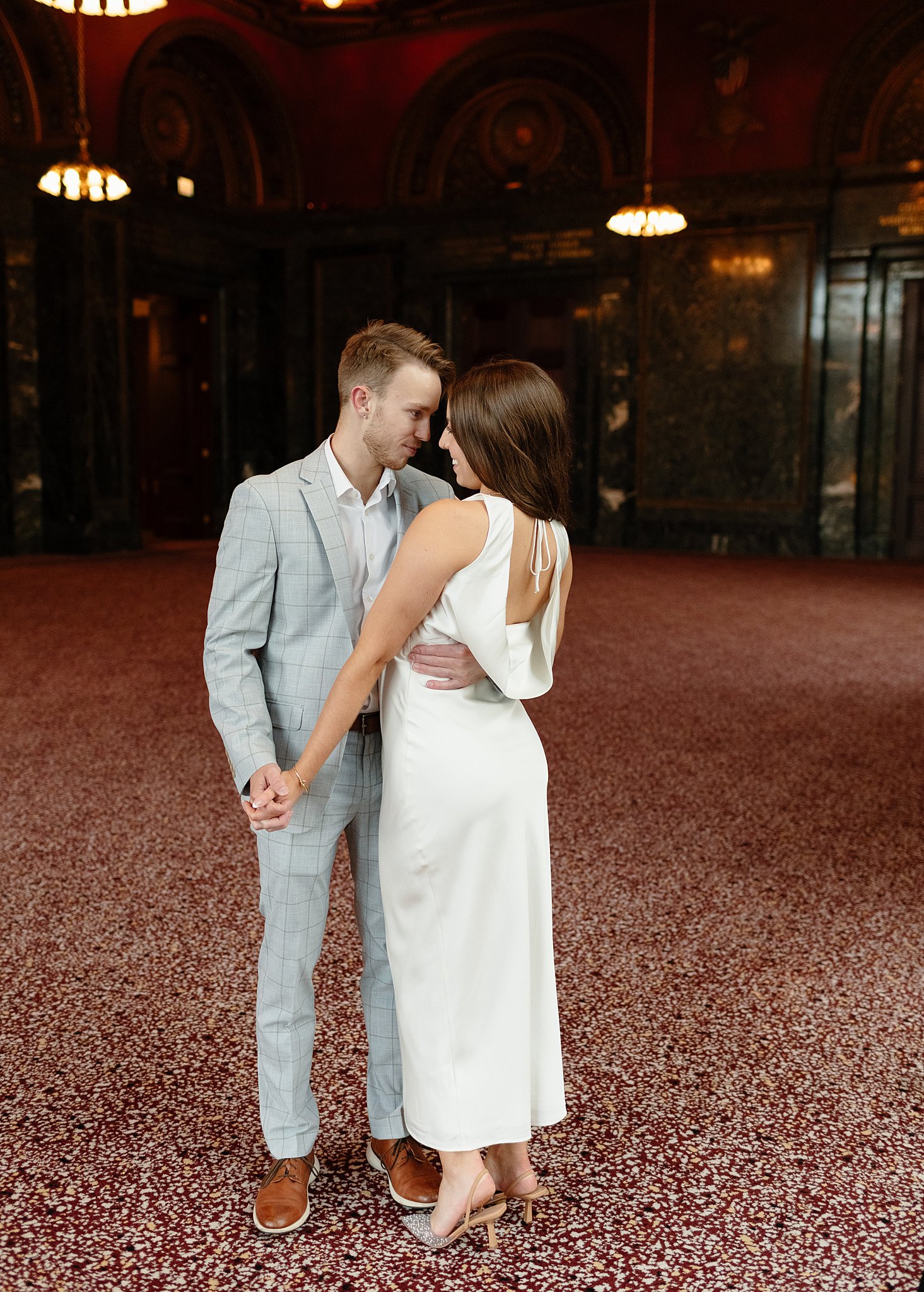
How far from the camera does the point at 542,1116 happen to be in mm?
2264

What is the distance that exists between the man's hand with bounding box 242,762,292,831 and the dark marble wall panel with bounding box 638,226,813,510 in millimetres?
13570

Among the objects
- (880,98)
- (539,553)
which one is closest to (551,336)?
(880,98)

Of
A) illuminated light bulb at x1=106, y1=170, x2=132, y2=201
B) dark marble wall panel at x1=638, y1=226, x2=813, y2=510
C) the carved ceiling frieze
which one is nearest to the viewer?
illuminated light bulb at x1=106, y1=170, x2=132, y2=201

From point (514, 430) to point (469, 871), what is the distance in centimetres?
80

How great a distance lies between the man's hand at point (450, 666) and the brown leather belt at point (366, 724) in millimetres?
227

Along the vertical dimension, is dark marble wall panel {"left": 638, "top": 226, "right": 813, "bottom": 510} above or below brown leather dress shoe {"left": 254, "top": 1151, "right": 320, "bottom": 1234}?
above

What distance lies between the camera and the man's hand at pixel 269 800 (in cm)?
209

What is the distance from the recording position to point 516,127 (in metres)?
15.7

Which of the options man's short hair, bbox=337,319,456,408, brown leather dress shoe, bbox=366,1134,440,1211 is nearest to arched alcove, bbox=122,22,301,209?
man's short hair, bbox=337,319,456,408

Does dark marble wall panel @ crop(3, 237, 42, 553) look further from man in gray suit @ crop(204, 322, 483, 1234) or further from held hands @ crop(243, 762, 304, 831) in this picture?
held hands @ crop(243, 762, 304, 831)

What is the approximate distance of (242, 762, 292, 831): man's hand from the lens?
6.85 ft

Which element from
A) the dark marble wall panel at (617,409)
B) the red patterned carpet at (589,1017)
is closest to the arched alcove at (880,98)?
the dark marble wall panel at (617,409)

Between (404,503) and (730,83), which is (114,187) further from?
(404,503)

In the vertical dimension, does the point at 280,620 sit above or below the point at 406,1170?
above
